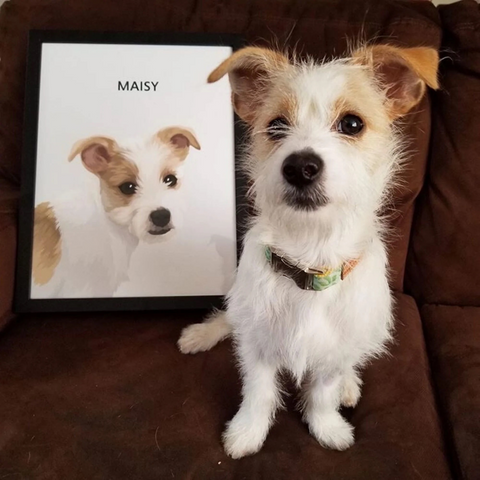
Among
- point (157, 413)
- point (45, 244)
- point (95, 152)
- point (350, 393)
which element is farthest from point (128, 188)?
point (350, 393)

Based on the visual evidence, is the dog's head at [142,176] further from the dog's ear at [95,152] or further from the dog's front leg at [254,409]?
the dog's front leg at [254,409]

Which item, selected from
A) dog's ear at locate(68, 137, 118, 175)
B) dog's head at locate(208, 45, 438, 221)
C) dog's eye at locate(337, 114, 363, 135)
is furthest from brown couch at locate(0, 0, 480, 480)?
dog's eye at locate(337, 114, 363, 135)

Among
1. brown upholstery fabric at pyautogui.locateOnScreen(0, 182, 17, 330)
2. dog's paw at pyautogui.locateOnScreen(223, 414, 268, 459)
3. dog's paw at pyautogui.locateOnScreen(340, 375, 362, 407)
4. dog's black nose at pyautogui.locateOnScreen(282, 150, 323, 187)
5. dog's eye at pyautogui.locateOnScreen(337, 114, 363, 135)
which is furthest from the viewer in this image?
brown upholstery fabric at pyautogui.locateOnScreen(0, 182, 17, 330)

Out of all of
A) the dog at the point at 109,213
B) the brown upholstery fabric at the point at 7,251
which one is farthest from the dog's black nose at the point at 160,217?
the brown upholstery fabric at the point at 7,251

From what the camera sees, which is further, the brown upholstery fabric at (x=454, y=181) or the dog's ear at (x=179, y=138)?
the dog's ear at (x=179, y=138)

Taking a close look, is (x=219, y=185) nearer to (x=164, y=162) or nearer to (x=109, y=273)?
(x=164, y=162)

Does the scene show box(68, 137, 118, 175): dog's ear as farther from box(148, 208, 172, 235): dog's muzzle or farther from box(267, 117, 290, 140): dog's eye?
box(267, 117, 290, 140): dog's eye
